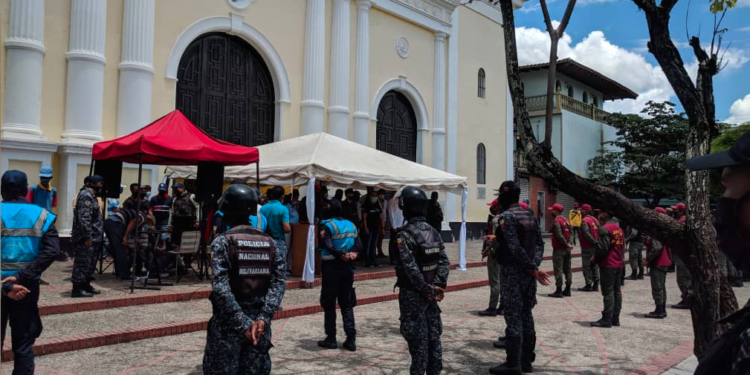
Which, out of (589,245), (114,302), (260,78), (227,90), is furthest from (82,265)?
(260,78)

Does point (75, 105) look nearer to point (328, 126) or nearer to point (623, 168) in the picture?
point (328, 126)

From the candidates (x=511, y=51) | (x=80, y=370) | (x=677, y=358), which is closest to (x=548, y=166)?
(x=511, y=51)

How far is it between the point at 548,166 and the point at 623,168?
31.0m

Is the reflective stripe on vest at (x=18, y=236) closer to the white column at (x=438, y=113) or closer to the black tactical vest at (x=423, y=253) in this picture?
the black tactical vest at (x=423, y=253)

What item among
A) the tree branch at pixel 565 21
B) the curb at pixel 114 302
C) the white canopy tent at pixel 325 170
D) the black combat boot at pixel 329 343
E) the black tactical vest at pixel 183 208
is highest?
the tree branch at pixel 565 21

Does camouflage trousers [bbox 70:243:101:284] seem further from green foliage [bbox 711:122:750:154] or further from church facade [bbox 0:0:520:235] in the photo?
green foliage [bbox 711:122:750:154]

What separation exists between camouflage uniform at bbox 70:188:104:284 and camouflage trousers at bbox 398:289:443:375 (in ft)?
17.3

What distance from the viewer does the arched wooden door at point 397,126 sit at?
19953 mm

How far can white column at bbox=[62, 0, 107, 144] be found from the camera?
1210cm

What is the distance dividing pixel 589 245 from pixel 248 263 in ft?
27.9

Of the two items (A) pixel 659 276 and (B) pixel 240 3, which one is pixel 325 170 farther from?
(B) pixel 240 3

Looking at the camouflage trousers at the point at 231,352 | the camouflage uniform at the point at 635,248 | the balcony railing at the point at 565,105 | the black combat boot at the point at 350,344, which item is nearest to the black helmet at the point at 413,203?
the camouflage trousers at the point at 231,352

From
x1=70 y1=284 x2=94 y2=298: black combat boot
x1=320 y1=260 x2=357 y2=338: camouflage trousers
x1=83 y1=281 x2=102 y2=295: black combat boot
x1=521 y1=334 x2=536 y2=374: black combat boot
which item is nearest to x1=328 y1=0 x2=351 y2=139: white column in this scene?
x1=83 y1=281 x2=102 y2=295: black combat boot

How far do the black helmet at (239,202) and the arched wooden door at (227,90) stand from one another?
1153 cm
